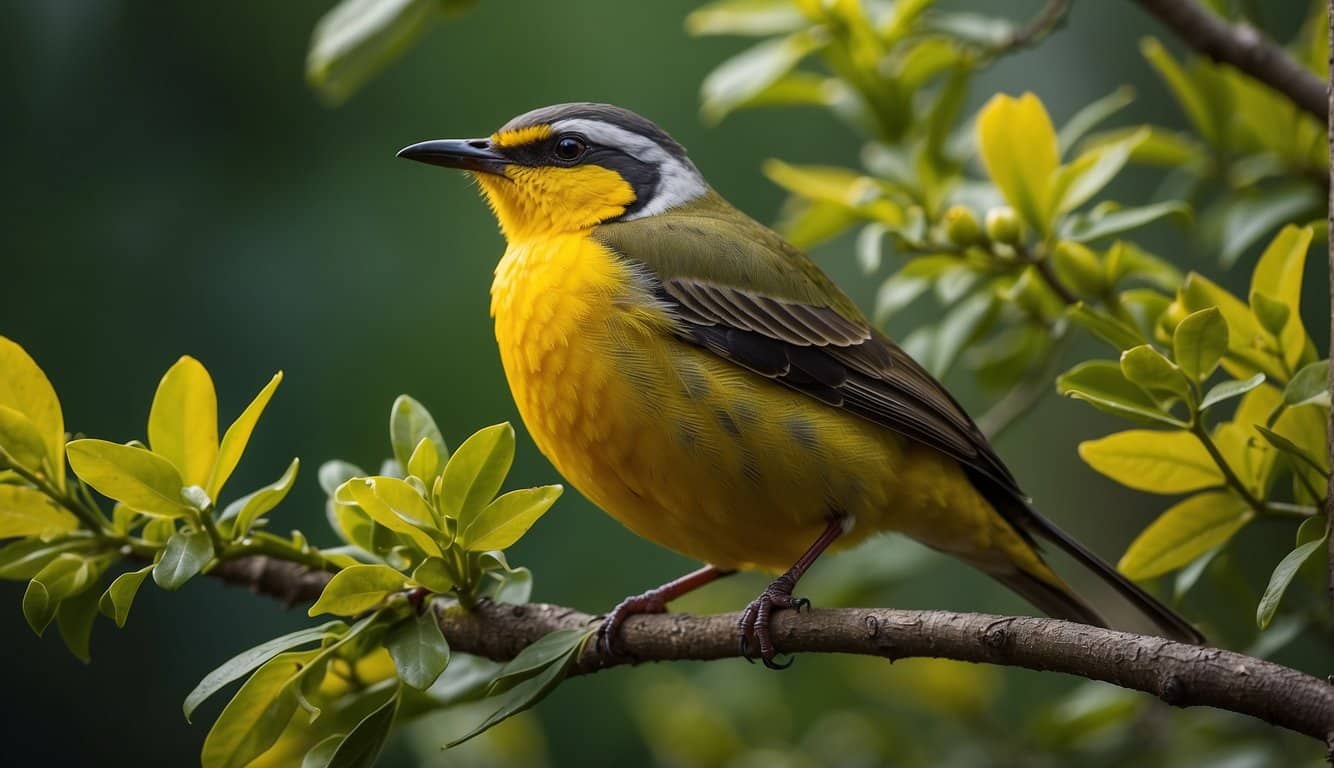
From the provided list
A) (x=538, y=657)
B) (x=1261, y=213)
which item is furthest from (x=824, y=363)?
(x=538, y=657)

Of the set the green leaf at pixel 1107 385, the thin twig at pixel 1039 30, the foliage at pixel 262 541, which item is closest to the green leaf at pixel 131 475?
the foliage at pixel 262 541

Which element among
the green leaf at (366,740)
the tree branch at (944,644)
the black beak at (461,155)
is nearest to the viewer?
the tree branch at (944,644)

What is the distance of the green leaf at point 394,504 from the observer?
227cm

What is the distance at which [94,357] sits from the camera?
4.96 meters

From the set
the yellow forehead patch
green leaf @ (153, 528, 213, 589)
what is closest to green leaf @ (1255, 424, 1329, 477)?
green leaf @ (153, 528, 213, 589)

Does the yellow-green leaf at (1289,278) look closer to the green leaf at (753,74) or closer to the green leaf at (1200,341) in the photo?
the green leaf at (1200,341)

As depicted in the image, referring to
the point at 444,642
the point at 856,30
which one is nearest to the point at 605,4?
the point at 856,30

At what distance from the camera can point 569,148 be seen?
13.0 feet

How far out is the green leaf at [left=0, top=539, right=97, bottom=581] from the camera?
2484mm

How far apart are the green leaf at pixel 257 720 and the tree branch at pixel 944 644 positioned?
1.41ft

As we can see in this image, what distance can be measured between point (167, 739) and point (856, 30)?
141 inches

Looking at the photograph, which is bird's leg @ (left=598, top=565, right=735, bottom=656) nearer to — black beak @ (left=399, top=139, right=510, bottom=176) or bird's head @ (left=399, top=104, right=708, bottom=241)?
bird's head @ (left=399, top=104, right=708, bottom=241)

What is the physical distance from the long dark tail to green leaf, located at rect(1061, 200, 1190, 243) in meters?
0.79

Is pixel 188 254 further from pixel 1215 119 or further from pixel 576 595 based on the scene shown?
pixel 1215 119
